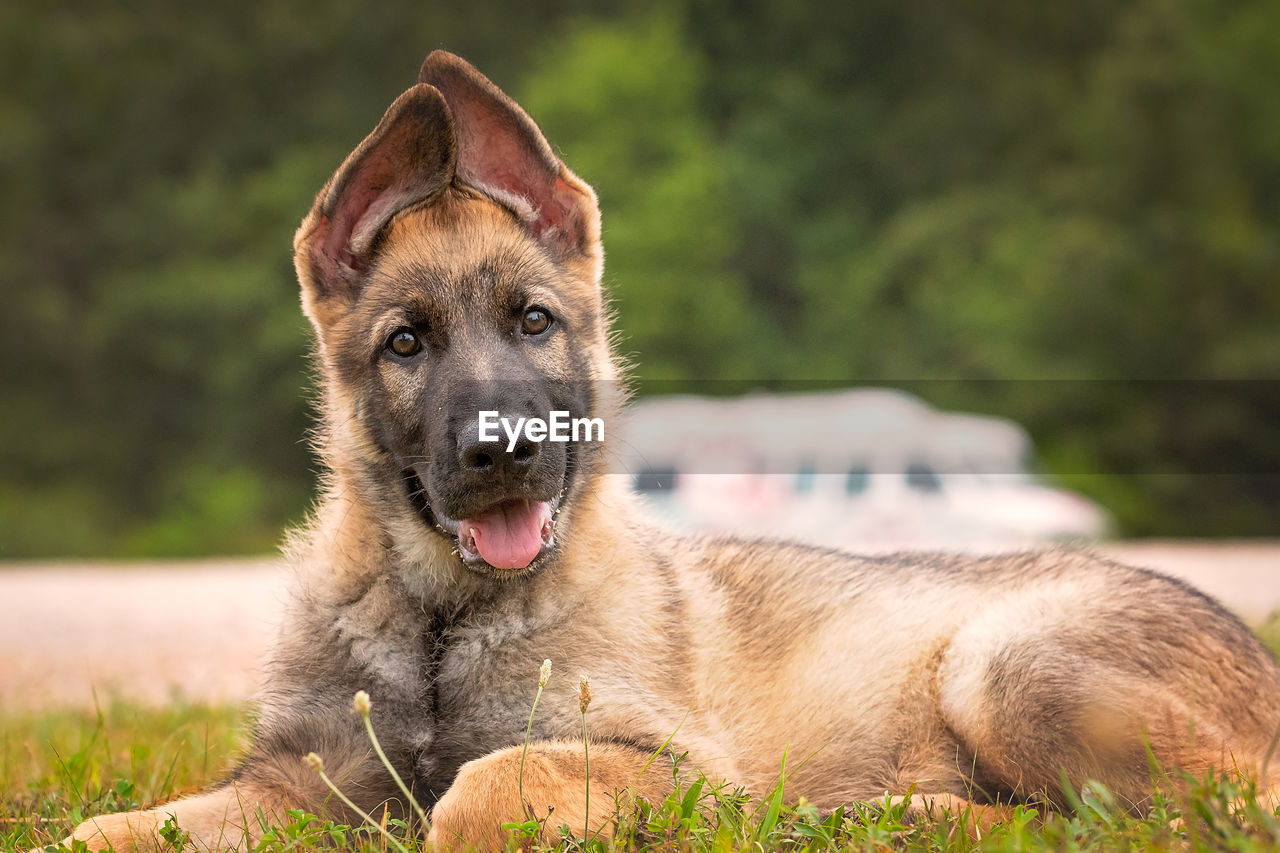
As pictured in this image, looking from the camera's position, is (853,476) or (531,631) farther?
(853,476)

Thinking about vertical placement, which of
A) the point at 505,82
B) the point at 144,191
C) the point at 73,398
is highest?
the point at 505,82

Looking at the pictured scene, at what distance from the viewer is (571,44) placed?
2472 cm

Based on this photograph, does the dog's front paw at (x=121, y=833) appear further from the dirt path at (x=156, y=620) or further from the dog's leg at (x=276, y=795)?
the dirt path at (x=156, y=620)

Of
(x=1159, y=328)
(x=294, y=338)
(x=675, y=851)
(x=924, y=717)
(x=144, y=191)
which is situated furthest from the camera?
(x=144, y=191)

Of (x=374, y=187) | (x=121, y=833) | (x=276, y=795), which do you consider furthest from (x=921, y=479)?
(x=121, y=833)

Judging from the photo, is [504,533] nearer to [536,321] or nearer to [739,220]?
[536,321]

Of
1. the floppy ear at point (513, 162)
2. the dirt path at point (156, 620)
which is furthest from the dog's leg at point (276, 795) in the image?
the dirt path at point (156, 620)

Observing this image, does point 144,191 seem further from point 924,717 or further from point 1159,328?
point 924,717

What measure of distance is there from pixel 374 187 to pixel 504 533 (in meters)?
1.14

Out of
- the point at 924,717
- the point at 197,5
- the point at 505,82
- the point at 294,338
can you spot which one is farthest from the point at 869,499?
the point at 197,5

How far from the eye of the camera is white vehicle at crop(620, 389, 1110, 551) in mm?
12305

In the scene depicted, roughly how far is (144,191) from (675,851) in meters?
23.4

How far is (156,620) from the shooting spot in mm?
11562

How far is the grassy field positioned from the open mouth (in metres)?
0.76
